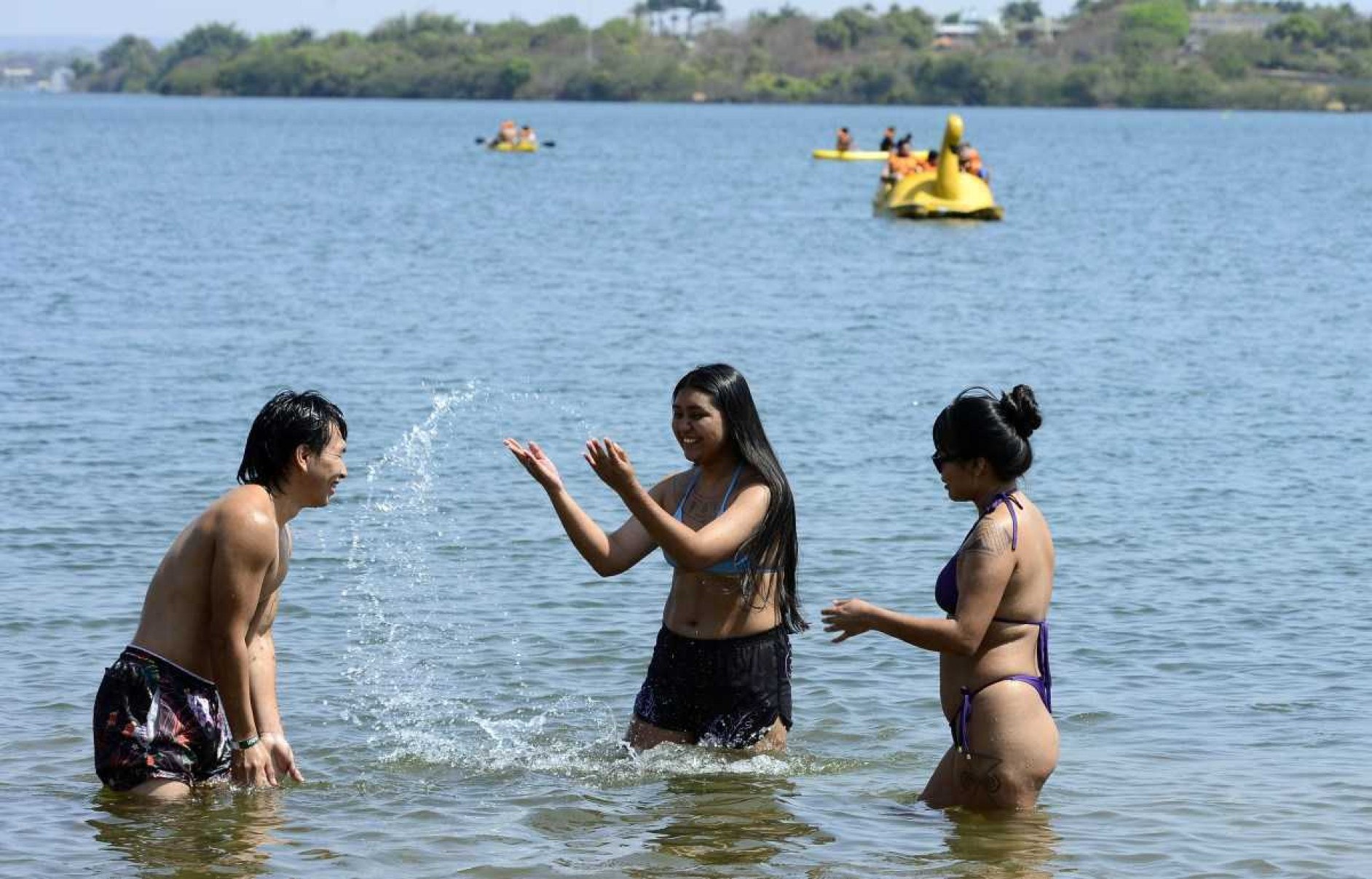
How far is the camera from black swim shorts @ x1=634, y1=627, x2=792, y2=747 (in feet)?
23.5

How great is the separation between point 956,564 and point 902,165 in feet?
131

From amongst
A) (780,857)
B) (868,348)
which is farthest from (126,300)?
(780,857)

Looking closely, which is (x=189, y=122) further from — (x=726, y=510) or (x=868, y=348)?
(x=726, y=510)

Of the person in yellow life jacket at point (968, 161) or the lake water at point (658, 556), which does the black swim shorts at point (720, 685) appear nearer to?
the lake water at point (658, 556)

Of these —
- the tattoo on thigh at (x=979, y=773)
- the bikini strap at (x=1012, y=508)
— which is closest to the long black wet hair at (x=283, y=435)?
the bikini strap at (x=1012, y=508)

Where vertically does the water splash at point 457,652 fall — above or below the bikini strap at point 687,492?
below

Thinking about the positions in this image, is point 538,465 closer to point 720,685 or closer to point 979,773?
point 720,685

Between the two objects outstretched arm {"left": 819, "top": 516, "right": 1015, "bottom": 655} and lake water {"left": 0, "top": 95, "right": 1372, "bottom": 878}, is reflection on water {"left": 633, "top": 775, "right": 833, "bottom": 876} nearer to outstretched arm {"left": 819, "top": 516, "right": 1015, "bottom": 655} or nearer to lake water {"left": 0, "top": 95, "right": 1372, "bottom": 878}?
lake water {"left": 0, "top": 95, "right": 1372, "bottom": 878}

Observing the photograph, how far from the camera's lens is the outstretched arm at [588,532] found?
6609 millimetres

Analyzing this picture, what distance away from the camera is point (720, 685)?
7211 millimetres

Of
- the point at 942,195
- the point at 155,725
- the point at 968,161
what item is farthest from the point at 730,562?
the point at 968,161

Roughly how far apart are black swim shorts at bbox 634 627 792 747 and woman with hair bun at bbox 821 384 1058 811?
2.83 ft

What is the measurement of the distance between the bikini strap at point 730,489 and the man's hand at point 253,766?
170cm

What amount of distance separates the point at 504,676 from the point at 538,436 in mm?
6861
